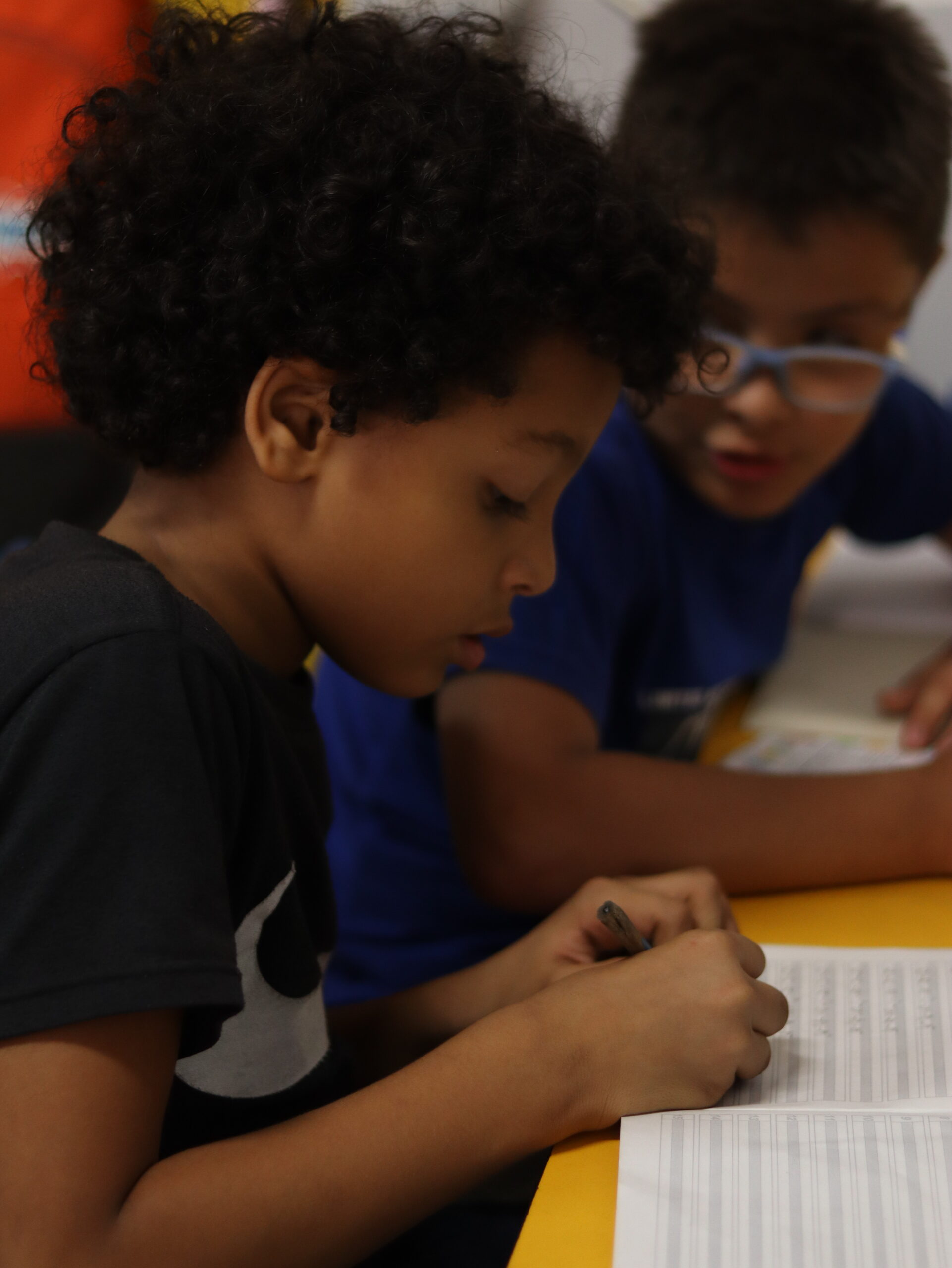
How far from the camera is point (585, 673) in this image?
0.85 m

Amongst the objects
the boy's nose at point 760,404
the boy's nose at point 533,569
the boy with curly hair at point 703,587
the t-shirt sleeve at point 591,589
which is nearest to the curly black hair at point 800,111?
the boy with curly hair at point 703,587

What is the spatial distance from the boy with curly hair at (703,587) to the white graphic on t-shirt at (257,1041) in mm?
217

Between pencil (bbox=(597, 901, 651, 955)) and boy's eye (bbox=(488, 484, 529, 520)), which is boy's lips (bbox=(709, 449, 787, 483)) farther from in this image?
pencil (bbox=(597, 901, 651, 955))

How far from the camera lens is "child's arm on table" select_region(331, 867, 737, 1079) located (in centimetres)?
66

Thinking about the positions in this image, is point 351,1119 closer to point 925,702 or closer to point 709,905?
point 709,905

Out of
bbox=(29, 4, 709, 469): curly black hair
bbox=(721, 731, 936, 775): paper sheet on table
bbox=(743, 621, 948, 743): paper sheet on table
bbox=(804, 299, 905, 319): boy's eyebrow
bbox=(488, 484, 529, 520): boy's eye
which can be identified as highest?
bbox=(29, 4, 709, 469): curly black hair

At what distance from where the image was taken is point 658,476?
1022 mm

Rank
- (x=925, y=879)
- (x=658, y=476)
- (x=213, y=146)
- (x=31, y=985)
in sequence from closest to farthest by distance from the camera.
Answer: (x=31, y=985) → (x=213, y=146) → (x=925, y=879) → (x=658, y=476)

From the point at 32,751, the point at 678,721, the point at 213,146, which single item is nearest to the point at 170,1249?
the point at 32,751

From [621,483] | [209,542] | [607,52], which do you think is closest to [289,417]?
[209,542]

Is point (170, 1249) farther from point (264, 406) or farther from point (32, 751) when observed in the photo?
point (264, 406)

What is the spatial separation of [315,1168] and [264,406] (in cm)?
35

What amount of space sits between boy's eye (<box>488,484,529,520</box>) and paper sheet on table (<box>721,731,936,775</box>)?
382mm

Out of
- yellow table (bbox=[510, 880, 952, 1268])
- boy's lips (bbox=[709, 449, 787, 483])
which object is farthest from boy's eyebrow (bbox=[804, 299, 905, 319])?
yellow table (bbox=[510, 880, 952, 1268])
